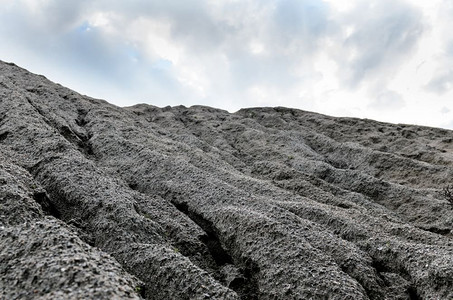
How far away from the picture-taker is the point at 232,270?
564 inches

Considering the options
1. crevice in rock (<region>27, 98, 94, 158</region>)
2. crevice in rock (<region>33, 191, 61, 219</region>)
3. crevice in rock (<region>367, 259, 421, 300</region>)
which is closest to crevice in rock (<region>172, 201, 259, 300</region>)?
crevice in rock (<region>367, 259, 421, 300</region>)

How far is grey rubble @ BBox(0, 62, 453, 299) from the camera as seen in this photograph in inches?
444

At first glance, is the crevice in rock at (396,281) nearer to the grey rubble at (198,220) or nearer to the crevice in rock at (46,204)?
the grey rubble at (198,220)

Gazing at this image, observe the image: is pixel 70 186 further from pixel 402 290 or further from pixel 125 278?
pixel 402 290

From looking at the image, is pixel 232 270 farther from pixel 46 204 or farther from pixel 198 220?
pixel 46 204

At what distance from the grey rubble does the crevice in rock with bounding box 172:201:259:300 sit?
0.17 ft

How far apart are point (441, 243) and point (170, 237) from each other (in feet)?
37.6

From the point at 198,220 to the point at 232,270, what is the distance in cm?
457

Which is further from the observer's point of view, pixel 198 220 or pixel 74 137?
pixel 74 137

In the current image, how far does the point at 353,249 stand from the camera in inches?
606

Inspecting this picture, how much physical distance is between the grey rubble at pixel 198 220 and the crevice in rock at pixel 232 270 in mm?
51

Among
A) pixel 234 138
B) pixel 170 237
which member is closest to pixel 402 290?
pixel 170 237

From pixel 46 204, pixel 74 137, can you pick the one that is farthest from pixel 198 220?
pixel 74 137

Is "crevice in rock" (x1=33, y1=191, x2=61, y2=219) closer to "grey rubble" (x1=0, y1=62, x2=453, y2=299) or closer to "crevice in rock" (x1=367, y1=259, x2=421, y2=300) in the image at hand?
"grey rubble" (x1=0, y1=62, x2=453, y2=299)
